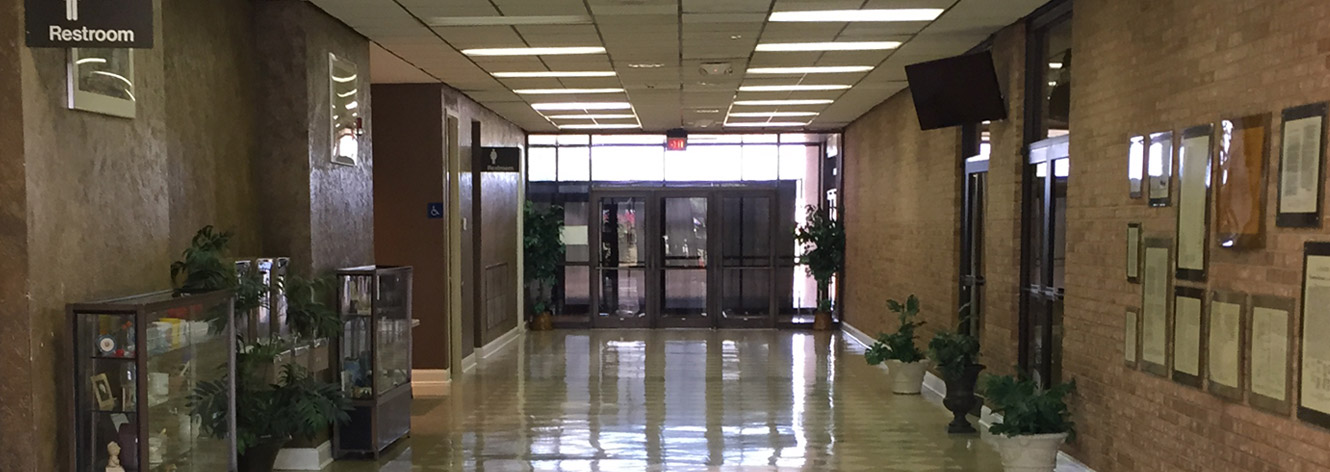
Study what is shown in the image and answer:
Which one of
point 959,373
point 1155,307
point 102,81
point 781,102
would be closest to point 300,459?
point 102,81

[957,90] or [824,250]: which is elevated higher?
[957,90]

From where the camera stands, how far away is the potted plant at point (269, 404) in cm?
536

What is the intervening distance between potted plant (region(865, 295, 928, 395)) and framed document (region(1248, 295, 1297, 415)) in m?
5.20

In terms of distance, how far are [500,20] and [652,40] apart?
1.33 metres

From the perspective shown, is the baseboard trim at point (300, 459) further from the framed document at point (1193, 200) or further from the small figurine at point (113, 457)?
the framed document at point (1193, 200)

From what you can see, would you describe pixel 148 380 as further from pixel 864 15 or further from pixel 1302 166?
pixel 864 15

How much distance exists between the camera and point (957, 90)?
7.74m

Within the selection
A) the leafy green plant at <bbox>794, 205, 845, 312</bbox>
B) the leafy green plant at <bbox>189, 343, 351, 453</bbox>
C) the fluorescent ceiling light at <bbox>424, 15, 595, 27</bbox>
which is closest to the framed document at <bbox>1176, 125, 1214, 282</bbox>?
the fluorescent ceiling light at <bbox>424, 15, 595, 27</bbox>

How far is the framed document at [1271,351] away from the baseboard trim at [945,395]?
1931 mm

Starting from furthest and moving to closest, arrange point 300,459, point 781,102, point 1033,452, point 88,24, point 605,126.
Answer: point 605,126 < point 781,102 < point 300,459 < point 1033,452 < point 88,24

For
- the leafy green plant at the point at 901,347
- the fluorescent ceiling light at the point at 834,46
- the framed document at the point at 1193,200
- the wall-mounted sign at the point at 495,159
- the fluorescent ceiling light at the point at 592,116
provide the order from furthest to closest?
1. the fluorescent ceiling light at the point at 592,116
2. the wall-mounted sign at the point at 495,159
3. the leafy green plant at the point at 901,347
4. the fluorescent ceiling light at the point at 834,46
5. the framed document at the point at 1193,200

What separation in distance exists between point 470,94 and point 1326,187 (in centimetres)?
892

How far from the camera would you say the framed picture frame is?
3924 millimetres

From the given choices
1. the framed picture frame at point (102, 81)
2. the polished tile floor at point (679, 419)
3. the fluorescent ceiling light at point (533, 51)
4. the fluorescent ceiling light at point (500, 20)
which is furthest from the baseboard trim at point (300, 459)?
the fluorescent ceiling light at point (533, 51)
